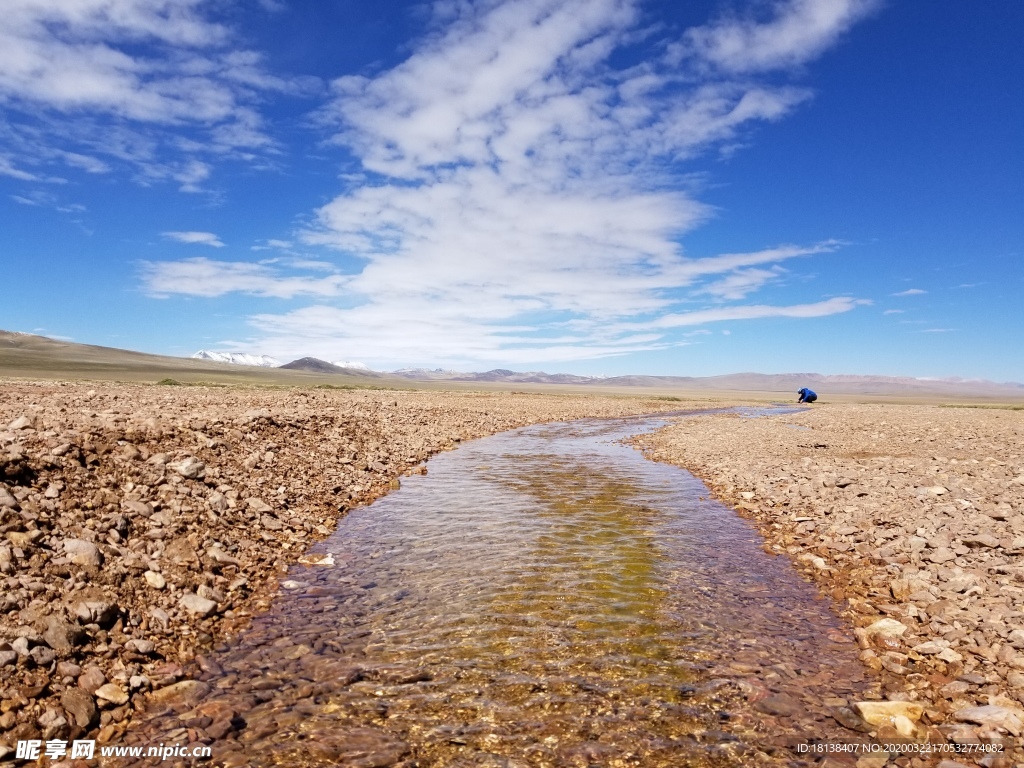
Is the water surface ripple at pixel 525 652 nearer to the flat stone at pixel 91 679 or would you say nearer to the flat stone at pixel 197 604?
the flat stone at pixel 197 604

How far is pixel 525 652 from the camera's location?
24.2ft

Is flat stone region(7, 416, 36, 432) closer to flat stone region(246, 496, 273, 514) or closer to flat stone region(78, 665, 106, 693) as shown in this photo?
flat stone region(246, 496, 273, 514)

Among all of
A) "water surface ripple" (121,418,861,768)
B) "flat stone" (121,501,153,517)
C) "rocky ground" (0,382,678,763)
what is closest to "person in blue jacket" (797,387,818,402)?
"water surface ripple" (121,418,861,768)

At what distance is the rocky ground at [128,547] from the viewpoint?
6051mm

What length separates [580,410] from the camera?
64500 mm

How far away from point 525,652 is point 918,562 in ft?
25.6

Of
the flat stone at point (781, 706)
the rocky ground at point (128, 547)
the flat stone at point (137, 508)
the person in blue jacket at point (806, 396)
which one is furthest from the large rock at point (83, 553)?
the person in blue jacket at point (806, 396)

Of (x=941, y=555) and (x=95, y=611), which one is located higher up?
(x=941, y=555)

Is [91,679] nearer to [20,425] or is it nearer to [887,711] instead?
[887,711]

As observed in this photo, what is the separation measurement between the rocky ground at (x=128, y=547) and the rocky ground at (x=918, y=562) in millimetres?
8089

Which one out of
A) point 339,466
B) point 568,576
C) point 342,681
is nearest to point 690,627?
point 568,576

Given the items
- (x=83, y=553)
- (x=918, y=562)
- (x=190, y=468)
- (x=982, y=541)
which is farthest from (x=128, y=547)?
(x=982, y=541)

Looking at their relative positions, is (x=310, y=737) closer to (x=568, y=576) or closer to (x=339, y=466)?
(x=568, y=576)

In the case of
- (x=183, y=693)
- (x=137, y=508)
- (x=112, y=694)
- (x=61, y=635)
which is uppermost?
(x=137, y=508)
